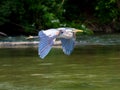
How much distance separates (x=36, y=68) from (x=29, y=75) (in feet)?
4.64

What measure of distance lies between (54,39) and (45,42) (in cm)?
17

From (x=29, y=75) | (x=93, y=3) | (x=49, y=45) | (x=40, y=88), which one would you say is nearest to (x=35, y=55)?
(x=29, y=75)

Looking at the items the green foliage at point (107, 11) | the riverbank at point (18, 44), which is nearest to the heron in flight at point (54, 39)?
the riverbank at point (18, 44)

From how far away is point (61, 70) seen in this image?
→ 13711mm

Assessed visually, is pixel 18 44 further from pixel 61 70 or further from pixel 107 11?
pixel 107 11

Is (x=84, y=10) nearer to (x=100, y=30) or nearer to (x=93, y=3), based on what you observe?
(x=93, y=3)

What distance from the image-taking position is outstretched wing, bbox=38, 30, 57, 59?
6971mm

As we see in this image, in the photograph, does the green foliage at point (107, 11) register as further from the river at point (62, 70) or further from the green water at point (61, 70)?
the green water at point (61, 70)

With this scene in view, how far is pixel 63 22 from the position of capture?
3042 cm

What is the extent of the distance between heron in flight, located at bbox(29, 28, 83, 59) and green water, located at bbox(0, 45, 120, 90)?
286cm

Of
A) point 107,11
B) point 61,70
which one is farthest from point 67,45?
point 107,11

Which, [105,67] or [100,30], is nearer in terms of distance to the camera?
[105,67]

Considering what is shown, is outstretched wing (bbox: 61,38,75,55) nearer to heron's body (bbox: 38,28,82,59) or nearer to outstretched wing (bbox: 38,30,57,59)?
heron's body (bbox: 38,28,82,59)

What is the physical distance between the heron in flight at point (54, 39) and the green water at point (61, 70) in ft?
9.37
